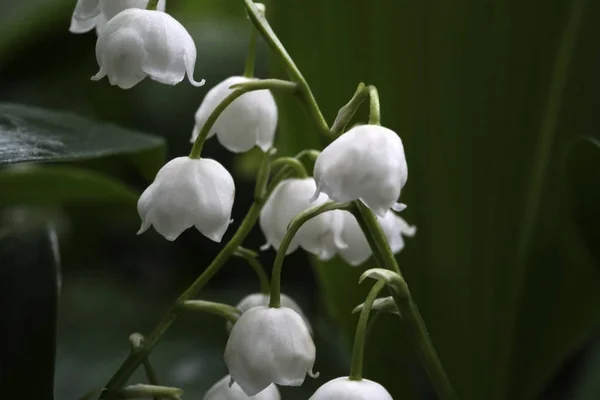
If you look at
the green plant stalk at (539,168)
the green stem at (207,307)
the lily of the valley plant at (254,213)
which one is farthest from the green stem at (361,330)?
the green plant stalk at (539,168)

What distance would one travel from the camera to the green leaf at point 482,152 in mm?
733

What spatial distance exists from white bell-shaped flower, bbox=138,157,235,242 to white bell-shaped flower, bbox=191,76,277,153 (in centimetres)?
9

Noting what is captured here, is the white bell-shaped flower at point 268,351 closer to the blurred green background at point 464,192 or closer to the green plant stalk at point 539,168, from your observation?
the blurred green background at point 464,192

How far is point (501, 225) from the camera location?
766mm

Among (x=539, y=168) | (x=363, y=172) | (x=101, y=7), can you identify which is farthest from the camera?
(x=539, y=168)

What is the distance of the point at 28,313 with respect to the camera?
575 mm

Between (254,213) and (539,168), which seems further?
(539,168)

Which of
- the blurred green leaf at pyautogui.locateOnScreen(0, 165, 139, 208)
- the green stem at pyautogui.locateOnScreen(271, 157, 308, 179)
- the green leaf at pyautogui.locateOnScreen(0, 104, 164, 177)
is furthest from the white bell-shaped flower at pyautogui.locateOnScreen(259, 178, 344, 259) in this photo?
the blurred green leaf at pyautogui.locateOnScreen(0, 165, 139, 208)

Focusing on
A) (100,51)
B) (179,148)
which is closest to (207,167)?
(100,51)

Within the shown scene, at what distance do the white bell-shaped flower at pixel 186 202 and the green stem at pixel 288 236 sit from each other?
0.04m

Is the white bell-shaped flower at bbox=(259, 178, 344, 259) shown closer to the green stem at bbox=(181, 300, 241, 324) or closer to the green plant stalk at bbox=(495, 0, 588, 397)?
the green stem at bbox=(181, 300, 241, 324)

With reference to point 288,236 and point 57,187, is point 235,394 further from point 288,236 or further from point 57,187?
point 57,187

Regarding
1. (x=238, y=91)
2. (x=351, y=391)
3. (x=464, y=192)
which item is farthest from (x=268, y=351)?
(x=464, y=192)

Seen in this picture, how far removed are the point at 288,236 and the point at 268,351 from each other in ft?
0.23
